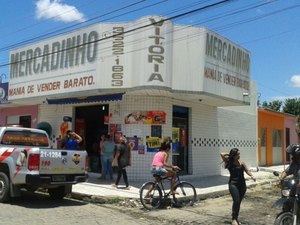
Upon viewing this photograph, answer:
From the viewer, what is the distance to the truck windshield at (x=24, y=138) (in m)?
12.4

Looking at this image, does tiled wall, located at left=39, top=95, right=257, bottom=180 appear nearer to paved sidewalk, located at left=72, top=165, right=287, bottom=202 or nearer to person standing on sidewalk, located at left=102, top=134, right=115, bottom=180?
person standing on sidewalk, located at left=102, top=134, right=115, bottom=180

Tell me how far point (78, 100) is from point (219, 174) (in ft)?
23.9

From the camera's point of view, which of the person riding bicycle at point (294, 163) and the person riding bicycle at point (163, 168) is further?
the person riding bicycle at point (163, 168)

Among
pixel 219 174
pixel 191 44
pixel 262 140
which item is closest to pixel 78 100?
pixel 191 44

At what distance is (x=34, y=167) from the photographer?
35.8ft

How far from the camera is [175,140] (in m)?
17.3

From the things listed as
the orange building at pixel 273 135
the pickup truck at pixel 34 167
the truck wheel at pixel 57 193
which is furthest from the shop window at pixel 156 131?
the orange building at pixel 273 135

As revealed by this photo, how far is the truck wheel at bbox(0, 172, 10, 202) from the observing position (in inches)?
448

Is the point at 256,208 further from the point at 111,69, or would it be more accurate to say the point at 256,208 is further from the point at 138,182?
the point at 111,69

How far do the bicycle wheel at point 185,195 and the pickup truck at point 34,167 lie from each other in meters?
2.56

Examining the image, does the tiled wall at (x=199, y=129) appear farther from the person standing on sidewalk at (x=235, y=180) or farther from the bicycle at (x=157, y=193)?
the person standing on sidewalk at (x=235, y=180)

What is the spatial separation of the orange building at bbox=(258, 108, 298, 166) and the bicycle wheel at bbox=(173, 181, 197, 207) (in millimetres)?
14476

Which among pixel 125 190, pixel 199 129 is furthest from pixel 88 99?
pixel 199 129

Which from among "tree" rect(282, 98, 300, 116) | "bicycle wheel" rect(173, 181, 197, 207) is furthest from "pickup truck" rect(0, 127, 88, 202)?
"tree" rect(282, 98, 300, 116)
